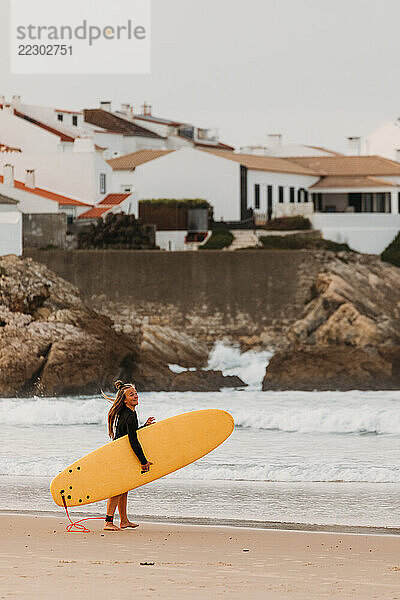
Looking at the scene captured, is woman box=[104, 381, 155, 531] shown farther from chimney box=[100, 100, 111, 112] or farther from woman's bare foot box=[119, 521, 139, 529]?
chimney box=[100, 100, 111, 112]

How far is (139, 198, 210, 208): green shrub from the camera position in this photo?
41469 millimetres

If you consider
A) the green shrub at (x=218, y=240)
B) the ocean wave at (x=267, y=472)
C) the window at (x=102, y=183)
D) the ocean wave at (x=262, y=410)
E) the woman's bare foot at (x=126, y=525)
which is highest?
the window at (x=102, y=183)

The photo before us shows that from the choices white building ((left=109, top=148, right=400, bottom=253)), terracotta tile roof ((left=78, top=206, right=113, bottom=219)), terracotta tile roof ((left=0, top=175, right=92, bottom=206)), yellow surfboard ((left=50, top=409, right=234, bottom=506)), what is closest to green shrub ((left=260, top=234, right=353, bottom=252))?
white building ((left=109, top=148, right=400, bottom=253))

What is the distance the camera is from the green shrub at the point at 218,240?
1531 inches

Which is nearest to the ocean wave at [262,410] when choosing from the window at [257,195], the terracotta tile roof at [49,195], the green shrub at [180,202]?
the terracotta tile roof at [49,195]

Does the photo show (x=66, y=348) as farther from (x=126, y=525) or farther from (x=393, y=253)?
(x=126, y=525)

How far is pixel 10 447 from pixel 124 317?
15.5 m

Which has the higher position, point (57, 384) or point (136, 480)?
point (136, 480)

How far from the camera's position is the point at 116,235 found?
3759 cm

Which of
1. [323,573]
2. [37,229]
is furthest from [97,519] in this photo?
[37,229]

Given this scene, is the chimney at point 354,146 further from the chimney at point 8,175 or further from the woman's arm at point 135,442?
the woman's arm at point 135,442

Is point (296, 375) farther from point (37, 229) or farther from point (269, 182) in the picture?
point (269, 182)

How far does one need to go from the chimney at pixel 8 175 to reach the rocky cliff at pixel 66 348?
18.5 feet

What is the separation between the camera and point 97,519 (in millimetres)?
11555
